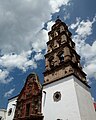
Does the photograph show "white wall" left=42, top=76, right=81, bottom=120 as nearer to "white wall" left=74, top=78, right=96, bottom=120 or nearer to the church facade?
the church facade

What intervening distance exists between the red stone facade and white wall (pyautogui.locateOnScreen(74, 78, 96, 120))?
4642 mm

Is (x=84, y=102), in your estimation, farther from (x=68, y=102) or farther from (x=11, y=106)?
(x=11, y=106)

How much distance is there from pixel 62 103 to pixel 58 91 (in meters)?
1.62

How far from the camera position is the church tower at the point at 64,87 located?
1636 cm

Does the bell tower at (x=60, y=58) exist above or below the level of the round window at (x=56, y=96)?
above

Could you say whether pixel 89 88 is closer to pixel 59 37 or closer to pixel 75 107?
pixel 75 107

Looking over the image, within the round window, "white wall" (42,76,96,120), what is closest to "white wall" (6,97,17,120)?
"white wall" (42,76,96,120)

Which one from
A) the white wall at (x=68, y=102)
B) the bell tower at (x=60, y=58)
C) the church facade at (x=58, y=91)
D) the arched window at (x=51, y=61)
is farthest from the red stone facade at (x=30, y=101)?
the arched window at (x=51, y=61)

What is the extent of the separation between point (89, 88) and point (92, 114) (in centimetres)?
387

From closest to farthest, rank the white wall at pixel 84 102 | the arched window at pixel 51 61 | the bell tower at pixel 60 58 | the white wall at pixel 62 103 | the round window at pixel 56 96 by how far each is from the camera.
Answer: the white wall at pixel 62 103 < the white wall at pixel 84 102 < the round window at pixel 56 96 < the bell tower at pixel 60 58 < the arched window at pixel 51 61

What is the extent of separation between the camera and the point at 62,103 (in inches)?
673

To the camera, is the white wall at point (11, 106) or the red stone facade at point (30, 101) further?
the white wall at point (11, 106)

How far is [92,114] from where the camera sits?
18.1 metres

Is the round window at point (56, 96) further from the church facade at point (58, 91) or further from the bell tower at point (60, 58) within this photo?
the bell tower at point (60, 58)
